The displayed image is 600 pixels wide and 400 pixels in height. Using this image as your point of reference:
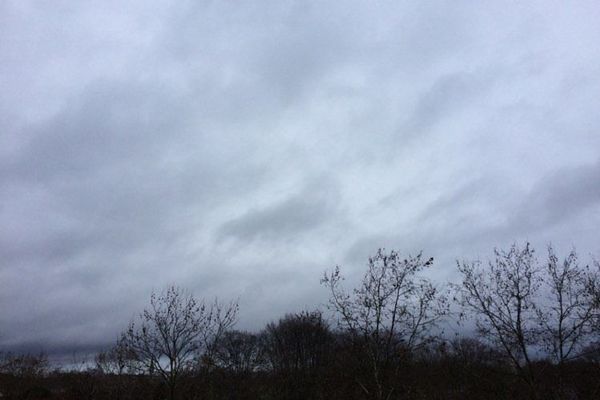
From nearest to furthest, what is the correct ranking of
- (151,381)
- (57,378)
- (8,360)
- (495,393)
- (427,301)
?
(427,301) < (151,381) < (495,393) < (57,378) < (8,360)

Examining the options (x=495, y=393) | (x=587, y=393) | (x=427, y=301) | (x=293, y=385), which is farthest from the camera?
(x=293, y=385)

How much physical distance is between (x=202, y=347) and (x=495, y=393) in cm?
2855

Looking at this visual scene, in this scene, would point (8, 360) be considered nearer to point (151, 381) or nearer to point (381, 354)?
point (151, 381)

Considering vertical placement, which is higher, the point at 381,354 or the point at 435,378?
the point at 381,354

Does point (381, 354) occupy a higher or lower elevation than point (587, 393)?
higher

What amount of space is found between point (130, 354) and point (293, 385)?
24.0m

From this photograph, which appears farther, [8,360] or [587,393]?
[8,360]

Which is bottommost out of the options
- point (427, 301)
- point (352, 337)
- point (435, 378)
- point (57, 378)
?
point (435, 378)

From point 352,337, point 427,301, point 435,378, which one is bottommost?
point 435,378

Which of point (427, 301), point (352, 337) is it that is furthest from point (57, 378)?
point (427, 301)

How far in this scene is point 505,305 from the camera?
27531mm

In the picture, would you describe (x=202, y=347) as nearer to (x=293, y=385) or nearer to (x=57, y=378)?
(x=293, y=385)

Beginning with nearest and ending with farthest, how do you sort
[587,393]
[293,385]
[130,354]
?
[130,354] < [587,393] < [293,385]

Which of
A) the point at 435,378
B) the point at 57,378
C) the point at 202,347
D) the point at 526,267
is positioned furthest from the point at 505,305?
the point at 57,378
